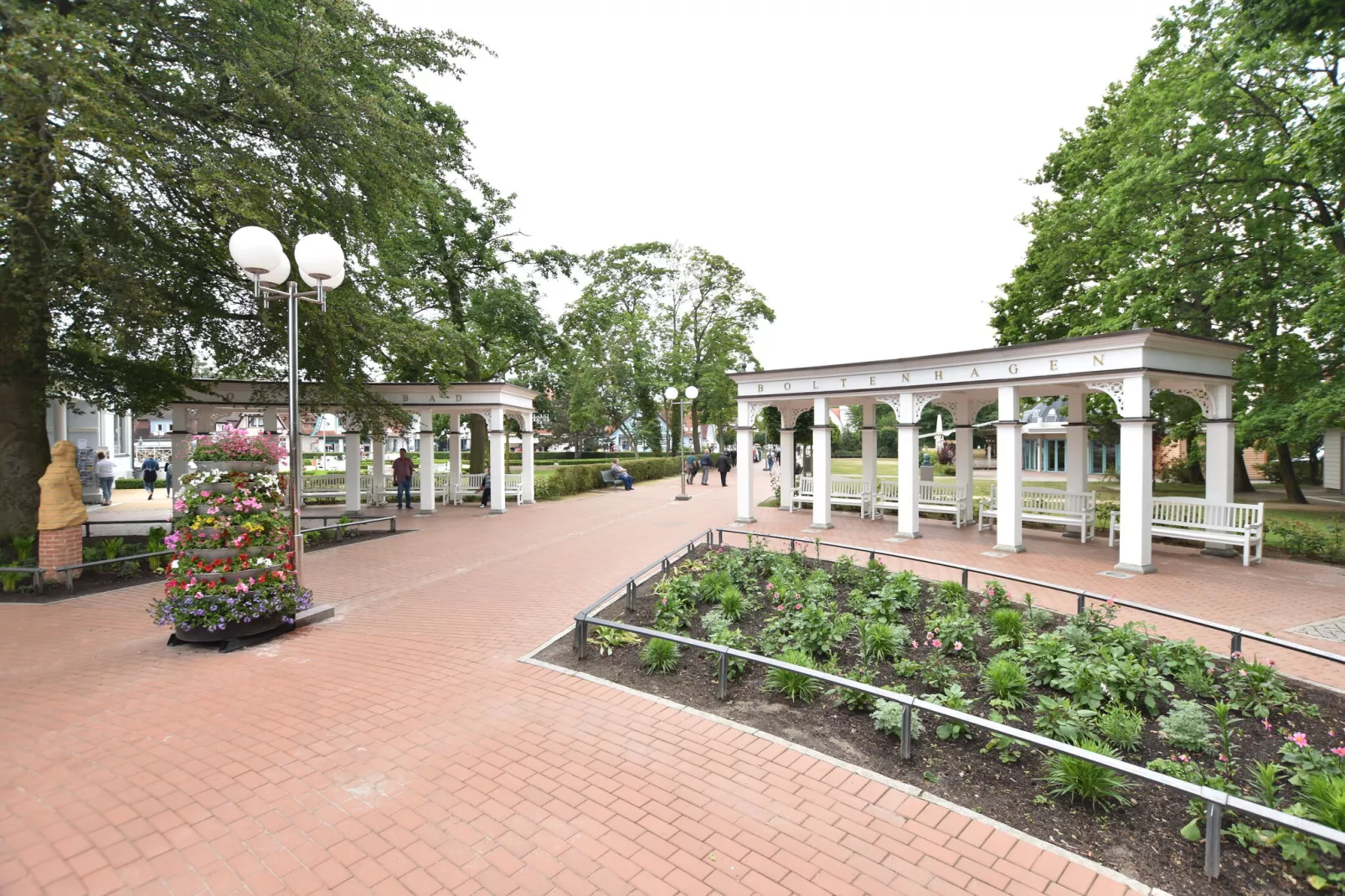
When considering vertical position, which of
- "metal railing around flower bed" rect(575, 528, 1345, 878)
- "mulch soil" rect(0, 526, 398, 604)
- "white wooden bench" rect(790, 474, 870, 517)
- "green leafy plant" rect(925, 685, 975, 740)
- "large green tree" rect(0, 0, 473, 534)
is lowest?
"mulch soil" rect(0, 526, 398, 604)

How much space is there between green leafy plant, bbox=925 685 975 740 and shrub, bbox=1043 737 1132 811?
1.79 ft

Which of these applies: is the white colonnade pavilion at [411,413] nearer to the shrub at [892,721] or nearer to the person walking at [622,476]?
the person walking at [622,476]

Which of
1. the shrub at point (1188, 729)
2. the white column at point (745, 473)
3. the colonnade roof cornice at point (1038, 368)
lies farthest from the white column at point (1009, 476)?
the shrub at point (1188, 729)

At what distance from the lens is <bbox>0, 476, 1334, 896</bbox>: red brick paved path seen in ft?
9.03

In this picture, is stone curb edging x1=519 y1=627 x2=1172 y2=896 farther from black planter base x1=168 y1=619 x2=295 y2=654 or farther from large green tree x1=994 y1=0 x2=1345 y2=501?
large green tree x1=994 y1=0 x2=1345 y2=501

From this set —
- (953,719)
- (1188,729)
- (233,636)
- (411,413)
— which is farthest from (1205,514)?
(411,413)

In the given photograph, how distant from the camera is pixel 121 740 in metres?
3.97

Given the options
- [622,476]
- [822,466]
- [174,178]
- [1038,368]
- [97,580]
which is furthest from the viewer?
[622,476]

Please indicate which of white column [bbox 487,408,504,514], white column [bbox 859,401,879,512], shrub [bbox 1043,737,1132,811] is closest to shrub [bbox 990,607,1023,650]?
shrub [bbox 1043,737,1132,811]

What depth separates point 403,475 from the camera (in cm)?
1855

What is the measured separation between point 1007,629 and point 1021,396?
8456mm

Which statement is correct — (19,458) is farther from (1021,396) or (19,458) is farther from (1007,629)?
(1021,396)

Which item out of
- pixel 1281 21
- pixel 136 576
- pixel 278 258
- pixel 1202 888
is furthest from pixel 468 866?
pixel 1281 21

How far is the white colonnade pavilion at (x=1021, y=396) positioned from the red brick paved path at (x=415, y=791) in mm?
9194
